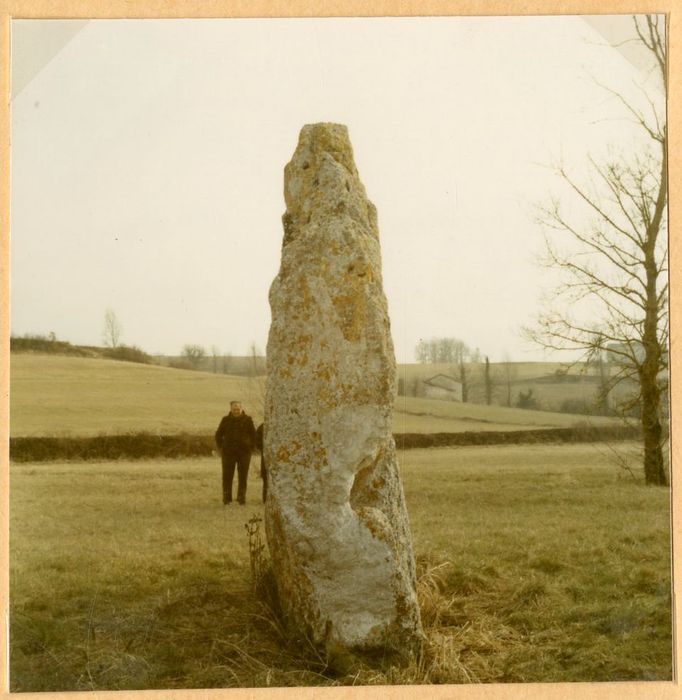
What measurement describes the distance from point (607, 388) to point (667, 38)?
4.96m

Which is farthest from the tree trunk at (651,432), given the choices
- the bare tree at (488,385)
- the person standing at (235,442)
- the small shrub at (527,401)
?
the person standing at (235,442)

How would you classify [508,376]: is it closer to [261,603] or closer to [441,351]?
[441,351]

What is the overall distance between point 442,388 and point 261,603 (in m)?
5.95

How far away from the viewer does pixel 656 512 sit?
8.62 metres

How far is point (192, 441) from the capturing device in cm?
1155

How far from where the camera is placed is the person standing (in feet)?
31.2

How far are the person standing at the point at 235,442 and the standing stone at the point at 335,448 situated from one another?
388cm

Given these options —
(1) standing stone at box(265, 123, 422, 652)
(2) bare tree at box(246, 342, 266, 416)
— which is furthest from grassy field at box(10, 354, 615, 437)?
(1) standing stone at box(265, 123, 422, 652)

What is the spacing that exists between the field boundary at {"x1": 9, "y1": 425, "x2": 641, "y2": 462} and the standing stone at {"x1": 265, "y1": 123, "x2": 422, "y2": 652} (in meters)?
5.38

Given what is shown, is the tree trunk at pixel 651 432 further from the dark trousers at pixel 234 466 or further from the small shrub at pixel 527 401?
the dark trousers at pixel 234 466

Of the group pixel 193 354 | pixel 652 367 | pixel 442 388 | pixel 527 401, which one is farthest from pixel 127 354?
pixel 652 367

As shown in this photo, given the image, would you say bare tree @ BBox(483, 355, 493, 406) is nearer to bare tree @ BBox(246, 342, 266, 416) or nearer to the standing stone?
bare tree @ BBox(246, 342, 266, 416)

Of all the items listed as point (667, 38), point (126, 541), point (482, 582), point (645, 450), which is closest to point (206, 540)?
point (126, 541)

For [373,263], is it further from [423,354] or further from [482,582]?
[423,354]
